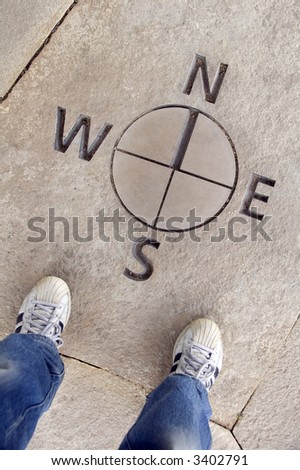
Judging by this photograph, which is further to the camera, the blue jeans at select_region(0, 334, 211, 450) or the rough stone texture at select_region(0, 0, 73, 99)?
the rough stone texture at select_region(0, 0, 73, 99)

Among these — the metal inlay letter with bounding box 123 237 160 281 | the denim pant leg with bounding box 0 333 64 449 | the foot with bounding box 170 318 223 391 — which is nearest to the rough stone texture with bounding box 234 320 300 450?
the foot with bounding box 170 318 223 391

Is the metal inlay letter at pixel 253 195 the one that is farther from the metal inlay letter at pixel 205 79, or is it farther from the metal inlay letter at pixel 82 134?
the metal inlay letter at pixel 82 134

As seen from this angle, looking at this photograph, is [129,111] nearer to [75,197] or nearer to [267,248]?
[75,197]

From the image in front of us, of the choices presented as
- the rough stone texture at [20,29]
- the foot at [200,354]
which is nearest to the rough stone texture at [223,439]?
the foot at [200,354]

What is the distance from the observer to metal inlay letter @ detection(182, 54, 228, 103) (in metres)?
1.67

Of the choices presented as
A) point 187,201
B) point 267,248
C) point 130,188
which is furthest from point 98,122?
point 267,248

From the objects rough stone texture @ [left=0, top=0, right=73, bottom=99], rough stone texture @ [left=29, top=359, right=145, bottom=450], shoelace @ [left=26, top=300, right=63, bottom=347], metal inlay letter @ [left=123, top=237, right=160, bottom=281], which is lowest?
rough stone texture @ [left=29, top=359, right=145, bottom=450]

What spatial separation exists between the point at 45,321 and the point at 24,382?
330mm

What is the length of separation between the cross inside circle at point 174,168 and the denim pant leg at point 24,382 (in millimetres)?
546

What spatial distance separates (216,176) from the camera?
1.66 meters

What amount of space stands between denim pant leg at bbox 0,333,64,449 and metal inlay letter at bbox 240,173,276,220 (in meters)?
0.78

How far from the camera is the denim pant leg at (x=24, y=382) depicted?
1238mm

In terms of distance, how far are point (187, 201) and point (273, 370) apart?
2.15 feet

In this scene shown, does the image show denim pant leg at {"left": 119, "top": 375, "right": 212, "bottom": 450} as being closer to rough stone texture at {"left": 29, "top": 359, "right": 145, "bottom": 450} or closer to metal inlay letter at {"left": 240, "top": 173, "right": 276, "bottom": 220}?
rough stone texture at {"left": 29, "top": 359, "right": 145, "bottom": 450}
